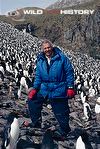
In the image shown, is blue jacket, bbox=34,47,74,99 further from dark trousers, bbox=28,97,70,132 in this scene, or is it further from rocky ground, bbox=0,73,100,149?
rocky ground, bbox=0,73,100,149

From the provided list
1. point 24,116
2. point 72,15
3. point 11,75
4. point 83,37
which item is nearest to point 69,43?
point 83,37

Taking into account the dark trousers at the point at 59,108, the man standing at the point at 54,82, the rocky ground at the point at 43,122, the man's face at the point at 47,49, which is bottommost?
the rocky ground at the point at 43,122

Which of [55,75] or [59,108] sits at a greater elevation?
[55,75]

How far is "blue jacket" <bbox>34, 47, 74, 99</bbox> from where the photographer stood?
10.2 metres

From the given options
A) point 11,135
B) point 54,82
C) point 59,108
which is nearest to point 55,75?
point 54,82

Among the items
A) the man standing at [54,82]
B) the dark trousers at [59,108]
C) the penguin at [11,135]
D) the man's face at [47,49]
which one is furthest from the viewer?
the dark trousers at [59,108]

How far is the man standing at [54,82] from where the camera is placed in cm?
1015

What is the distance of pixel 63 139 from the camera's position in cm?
1034

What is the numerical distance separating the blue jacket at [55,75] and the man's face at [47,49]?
0.11 meters

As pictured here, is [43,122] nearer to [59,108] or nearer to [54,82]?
[59,108]

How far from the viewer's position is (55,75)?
1023 centimetres

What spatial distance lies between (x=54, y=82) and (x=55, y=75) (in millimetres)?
178

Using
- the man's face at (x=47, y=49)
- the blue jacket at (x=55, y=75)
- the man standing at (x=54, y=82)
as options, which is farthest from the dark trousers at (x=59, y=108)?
the man's face at (x=47, y=49)

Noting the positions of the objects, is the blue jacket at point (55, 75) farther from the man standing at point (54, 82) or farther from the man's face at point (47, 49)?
the man's face at point (47, 49)
